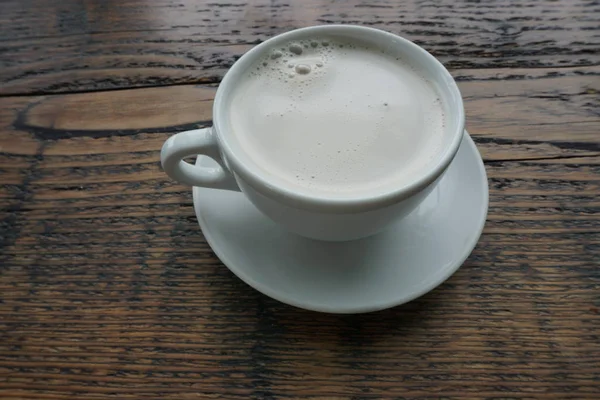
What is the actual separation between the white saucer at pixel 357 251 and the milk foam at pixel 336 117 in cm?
9

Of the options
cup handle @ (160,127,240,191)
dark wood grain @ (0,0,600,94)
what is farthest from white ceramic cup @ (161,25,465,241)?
dark wood grain @ (0,0,600,94)

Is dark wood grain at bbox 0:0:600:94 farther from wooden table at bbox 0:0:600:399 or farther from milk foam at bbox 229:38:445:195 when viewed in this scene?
milk foam at bbox 229:38:445:195

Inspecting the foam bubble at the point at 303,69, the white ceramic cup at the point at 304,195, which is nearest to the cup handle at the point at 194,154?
the white ceramic cup at the point at 304,195

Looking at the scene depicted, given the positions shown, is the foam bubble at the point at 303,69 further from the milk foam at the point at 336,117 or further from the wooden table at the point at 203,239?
the wooden table at the point at 203,239

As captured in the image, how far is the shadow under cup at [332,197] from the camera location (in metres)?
0.51

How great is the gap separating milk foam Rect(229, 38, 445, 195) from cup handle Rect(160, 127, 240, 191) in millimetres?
30

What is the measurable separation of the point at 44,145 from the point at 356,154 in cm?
43

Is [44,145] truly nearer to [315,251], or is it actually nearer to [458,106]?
[315,251]

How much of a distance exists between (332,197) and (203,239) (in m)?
0.21

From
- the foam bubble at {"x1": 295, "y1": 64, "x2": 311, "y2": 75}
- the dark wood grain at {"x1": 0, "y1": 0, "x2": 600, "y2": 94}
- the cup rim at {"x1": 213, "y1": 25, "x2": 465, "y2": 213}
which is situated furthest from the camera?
the dark wood grain at {"x1": 0, "y1": 0, "x2": 600, "y2": 94}

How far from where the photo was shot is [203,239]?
665mm

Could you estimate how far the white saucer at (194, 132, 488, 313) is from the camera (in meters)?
0.57

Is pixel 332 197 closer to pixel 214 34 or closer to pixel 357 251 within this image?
pixel 357 251

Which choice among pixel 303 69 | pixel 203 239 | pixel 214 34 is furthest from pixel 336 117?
pixel 214 34
